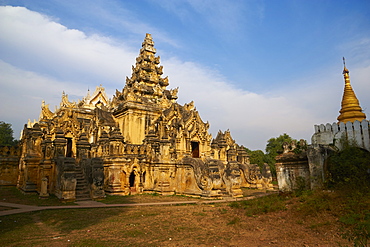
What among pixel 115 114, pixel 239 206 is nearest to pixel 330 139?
pixel 239 206

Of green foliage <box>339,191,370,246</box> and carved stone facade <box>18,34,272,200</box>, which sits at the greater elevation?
carved stone facade <box>18,34,272,200</box>

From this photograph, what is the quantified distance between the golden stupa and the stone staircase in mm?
16271

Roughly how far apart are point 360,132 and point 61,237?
1144 centimetres

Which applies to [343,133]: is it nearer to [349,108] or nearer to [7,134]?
[349,108]

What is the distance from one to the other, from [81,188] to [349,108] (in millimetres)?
17383

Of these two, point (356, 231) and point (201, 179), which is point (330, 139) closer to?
point (356, 231)

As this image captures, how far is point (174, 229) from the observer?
9047 millimetres

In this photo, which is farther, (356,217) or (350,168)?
(350,168)

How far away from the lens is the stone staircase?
1673 cm

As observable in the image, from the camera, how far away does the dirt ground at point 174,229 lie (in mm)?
7109

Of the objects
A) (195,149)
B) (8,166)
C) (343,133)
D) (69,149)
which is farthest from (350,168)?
(8,166)

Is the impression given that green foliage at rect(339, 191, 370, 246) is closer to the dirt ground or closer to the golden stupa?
the dirt ground

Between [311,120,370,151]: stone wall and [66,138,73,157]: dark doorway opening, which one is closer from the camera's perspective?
[311,120,370,151]: stone wall

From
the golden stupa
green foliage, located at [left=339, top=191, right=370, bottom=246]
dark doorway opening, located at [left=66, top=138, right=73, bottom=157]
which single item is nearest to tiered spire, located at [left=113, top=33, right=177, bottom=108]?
dark doorway opening, located at [left=66, top=138, right=73, bottom=157]
